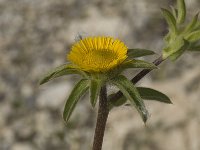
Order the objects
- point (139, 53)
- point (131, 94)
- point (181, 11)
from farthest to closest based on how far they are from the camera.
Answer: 1. point (181, 11)
2. point (139, 53)
3. point (131, 94)

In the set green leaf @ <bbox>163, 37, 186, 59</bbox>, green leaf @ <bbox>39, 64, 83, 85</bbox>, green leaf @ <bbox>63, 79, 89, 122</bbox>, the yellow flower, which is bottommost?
green leaf @ <bbox>63, 79, 89, 122</bbox>

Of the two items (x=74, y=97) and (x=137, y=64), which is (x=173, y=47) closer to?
(x=137, y=64)

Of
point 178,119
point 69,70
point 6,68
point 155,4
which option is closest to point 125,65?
point 69,70

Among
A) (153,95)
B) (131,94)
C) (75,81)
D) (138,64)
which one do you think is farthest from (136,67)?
(75,81)

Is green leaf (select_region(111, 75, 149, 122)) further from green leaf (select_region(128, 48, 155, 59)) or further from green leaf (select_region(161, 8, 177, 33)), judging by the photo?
green leaf (select_region(161, 8, 177, 33))

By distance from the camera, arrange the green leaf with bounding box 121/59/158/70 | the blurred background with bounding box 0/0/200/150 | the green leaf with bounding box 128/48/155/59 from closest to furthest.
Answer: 1. the green leaf with bounding box 121/59/158/70
2. the green leaf with bounding box 128/48/155/59
3. the blurred background with bounding box 0/0/200/150

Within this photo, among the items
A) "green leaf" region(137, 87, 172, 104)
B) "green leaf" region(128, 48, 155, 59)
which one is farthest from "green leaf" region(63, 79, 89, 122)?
"green leaf" region(137, 87, 172, 104)

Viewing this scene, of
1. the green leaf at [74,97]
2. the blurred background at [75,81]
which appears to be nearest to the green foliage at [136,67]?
the green leaf at [74,97]
